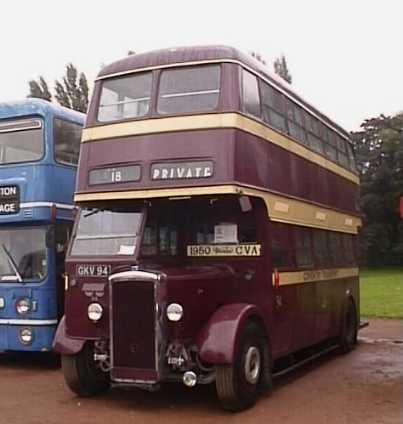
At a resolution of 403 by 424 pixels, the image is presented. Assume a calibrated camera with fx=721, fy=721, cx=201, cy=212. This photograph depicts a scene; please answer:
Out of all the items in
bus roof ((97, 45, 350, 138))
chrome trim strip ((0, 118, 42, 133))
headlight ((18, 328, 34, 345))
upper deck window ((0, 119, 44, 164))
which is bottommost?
headlight ((18, 328, 34, 345))

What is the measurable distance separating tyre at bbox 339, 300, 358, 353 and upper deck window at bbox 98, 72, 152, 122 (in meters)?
6.49

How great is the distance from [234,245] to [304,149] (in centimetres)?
266

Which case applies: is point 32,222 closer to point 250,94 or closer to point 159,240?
point 159,240

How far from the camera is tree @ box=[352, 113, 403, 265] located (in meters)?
53.0

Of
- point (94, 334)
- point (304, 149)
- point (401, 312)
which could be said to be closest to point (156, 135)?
point (94, 334)

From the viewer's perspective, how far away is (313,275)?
1160cm

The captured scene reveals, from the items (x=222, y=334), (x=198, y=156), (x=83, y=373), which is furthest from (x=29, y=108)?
(x=222, y=334)

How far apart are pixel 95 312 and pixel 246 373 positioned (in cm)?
192

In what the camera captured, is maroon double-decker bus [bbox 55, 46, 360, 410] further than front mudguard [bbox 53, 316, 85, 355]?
No

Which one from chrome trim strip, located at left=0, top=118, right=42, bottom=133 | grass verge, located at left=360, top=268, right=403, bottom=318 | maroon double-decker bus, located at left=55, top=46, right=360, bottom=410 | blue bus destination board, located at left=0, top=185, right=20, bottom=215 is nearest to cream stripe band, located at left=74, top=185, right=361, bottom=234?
maroon double-decker bus, located at left=55, top=46, right=360, bottom=410

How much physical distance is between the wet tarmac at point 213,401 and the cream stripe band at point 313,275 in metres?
1.42

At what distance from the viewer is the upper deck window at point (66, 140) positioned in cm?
1202

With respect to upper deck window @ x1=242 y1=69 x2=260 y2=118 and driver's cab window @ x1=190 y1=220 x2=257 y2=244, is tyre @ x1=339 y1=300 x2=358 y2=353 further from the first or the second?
upper deck window @ x1=242 y1=69 x2=260 y2=118

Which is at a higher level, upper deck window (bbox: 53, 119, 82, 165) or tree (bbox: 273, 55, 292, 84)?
tree (bbox: 273, 55, 292, 84)
